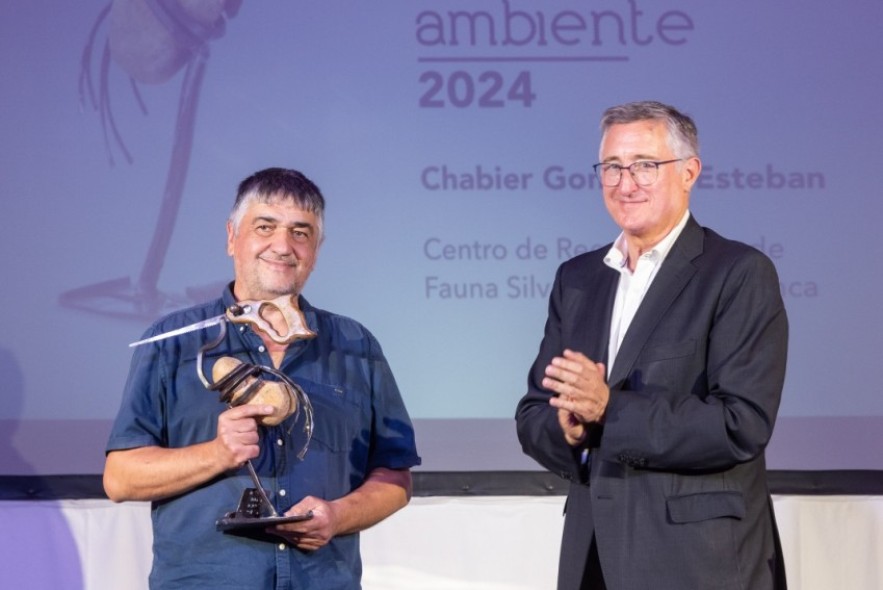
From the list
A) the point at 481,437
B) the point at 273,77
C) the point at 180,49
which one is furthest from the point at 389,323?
the point at 180,49

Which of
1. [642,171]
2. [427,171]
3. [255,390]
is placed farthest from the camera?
[427,171]

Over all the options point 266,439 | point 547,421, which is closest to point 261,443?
point 266,439

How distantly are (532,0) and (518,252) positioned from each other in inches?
38.9

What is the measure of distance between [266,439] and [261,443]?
14mm

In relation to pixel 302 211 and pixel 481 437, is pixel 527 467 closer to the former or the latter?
pixel 481 437

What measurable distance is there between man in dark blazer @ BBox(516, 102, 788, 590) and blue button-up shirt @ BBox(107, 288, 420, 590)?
39 cm

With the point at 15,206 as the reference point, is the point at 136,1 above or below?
above

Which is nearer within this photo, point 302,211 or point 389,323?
point 302,211

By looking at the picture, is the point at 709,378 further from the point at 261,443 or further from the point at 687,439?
the point at 261,443

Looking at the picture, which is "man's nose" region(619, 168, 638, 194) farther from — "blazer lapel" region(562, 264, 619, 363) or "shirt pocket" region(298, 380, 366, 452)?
"shirt pocket" region(298, 380, 366, 452)

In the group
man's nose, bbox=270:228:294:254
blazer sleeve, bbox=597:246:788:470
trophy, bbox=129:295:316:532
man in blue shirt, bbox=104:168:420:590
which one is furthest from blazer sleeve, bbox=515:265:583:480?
man's nose, bbox=270:228:294:254

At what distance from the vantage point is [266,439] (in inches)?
92.0

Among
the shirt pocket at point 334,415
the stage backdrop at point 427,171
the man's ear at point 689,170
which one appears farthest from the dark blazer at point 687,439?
the stage backdrop at point 427,171

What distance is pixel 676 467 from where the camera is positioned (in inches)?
86.4
